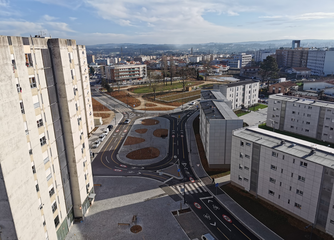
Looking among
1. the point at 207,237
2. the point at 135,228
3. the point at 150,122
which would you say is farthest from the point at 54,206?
the point at 150,122

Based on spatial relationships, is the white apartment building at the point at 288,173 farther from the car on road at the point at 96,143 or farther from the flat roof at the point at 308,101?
the car on road at the point at 96,143

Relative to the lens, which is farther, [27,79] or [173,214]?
[173,214]

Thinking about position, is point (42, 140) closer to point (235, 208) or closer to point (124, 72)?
point (235, 208)

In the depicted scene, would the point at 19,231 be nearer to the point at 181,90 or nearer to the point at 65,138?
the point at 65,138

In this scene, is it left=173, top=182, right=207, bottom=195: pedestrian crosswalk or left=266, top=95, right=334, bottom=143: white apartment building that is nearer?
left=173, top=182, right=207, bottom=195: pedestrian crosswalk

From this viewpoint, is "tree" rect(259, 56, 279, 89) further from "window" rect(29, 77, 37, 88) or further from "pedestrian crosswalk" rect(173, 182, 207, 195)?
"window" rect(29, 77, 37, 88)

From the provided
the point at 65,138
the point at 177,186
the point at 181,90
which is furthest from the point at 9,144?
the point at 181,90

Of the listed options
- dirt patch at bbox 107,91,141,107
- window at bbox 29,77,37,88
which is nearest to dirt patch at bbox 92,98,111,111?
dirt patch at bbox 107,91,141,107

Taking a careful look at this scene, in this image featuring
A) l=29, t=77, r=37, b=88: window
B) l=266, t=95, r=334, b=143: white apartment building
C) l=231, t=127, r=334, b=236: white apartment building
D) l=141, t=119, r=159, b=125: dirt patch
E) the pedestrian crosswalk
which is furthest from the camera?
l=141, t=119, r=159, b=125: dirt patch
